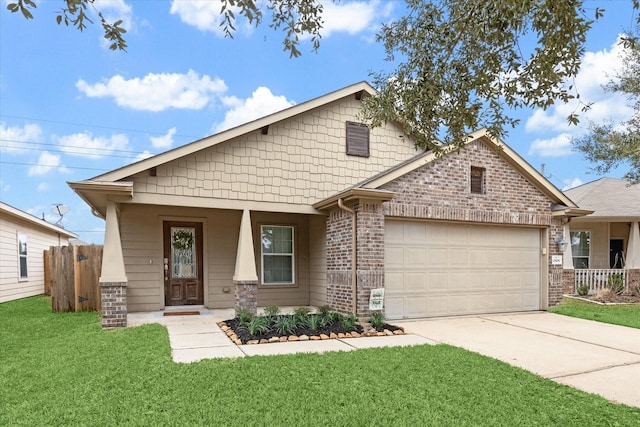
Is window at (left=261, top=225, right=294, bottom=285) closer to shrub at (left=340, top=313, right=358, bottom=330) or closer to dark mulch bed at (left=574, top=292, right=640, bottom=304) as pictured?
shrub at (left=340, top=313, right=358, bottom=330)

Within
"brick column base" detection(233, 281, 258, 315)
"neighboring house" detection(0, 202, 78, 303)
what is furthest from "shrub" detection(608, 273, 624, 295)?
"neighboring house" detection(0, 202, 78, 303)

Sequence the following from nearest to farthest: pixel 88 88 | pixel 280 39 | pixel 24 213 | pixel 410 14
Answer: pixel 280 39
pixel 410 14
pixel 24 213
pixel 88 88

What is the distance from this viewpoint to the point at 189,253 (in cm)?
1067

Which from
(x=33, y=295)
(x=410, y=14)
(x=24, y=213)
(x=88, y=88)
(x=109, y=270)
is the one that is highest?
(x=88, y=88)

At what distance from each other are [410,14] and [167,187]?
590cm

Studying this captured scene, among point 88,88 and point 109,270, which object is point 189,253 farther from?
point 88,88

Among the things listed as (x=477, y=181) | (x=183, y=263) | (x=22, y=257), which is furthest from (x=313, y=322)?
(x=22, y=257)

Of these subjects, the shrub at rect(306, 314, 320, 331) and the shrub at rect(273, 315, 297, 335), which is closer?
the shrub at rect(273, 315, 297, 335)

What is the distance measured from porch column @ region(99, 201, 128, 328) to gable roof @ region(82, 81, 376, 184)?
0.71 meters

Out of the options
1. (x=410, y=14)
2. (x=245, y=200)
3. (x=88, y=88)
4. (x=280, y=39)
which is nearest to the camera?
(x=280, y=39)

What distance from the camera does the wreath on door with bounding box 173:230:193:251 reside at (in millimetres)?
10562

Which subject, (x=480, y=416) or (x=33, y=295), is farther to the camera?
(x=33, y=295)

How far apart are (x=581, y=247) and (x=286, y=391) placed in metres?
16.3

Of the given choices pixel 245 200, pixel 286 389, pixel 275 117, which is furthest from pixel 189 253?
pixel 286 389
